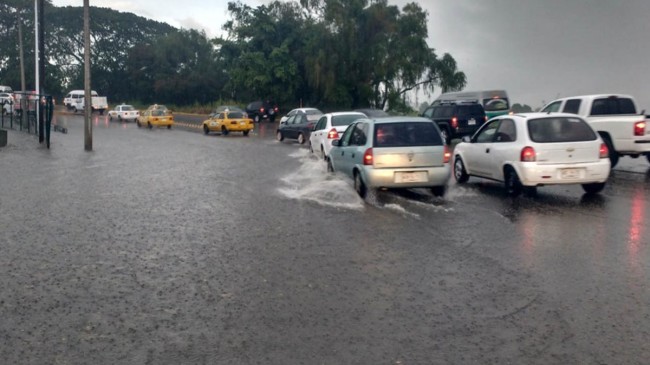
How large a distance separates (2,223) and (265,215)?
4.17 m

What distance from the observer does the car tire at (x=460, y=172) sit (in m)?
17.0

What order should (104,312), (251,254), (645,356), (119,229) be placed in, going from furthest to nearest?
1. (119,229)
2. (251,254)
3. (104,312)
4. (645,356)

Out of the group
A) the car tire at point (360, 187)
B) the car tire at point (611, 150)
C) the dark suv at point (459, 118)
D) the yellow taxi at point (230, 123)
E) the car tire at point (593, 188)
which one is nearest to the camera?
the car tire at point (593, 188)

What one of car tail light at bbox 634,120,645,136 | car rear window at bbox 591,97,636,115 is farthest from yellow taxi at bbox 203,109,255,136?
car tail light at bbox 634,120,645,136

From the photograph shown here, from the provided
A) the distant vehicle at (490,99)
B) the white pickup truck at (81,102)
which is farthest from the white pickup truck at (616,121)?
the white pickup truck at (81,102)

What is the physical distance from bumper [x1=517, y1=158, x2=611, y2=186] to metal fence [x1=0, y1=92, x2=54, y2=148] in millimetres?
22808

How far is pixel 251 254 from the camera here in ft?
30.9

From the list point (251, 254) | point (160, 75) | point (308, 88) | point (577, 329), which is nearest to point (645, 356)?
point (577, 329)

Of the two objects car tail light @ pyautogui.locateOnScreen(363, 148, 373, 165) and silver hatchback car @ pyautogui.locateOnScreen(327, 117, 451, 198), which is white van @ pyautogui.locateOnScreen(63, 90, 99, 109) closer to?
silver hatchback car @ pyautogui.locateOnScreen(327, 117, 451, 198)

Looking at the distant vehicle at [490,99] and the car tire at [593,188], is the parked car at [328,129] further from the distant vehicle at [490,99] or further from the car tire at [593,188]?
the distant vehicle at [490,99]

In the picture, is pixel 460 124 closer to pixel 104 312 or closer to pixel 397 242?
pixel 397 242

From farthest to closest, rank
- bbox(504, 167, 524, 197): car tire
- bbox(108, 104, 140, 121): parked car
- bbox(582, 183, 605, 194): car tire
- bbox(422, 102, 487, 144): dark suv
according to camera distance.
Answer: bbox(108, 104, 140, 121): parked car → bbox(422, 102, 487, 144): dark suv → bbox(582, 183, 605, 194): car tire → bbox(504, 167, 524, 197): car tire

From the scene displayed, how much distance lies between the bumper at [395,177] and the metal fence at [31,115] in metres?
20.6

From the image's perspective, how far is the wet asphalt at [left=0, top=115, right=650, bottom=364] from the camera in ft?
19.0
